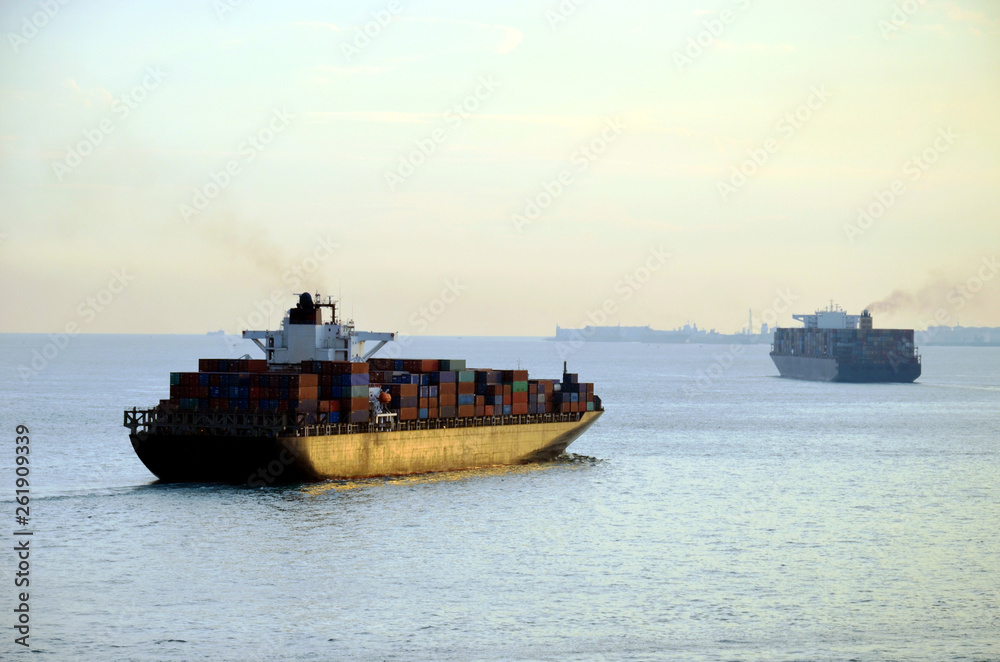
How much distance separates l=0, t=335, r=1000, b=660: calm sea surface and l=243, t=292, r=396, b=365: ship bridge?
33.1ft

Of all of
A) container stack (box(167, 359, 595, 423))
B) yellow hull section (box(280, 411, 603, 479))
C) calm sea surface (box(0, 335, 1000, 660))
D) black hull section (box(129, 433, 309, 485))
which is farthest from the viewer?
container stack (box(167, 359, 595, 423))

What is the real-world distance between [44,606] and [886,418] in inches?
3620

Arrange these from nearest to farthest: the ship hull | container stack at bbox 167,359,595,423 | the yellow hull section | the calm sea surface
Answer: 1. the calm sea surface
2. the ship hull
3. the yellow hull section
4. container stack at bbox 167,359,595,423

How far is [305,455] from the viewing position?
56.6m

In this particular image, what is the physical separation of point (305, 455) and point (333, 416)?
3.51 metres

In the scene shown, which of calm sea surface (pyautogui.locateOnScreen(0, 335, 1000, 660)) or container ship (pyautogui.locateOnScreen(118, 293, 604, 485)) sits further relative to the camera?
container ship (pyautogui.locateOnScreen(118, 293, 604, 485))

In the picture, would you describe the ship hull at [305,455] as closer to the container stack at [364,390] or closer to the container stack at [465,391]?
the container stack at [364,390]

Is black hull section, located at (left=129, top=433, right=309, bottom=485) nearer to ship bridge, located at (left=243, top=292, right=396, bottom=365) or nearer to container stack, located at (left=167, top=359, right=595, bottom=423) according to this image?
container stack, located at (left=167, top=359, right=595, bottom=423)

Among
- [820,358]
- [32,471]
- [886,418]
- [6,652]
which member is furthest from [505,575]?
[820,358]

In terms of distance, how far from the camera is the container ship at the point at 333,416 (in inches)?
2227

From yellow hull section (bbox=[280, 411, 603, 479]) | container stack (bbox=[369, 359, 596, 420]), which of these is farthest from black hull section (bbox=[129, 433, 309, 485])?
container stack (bbox=[369, 359, 596, 420])

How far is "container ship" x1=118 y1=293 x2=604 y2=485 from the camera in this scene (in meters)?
56.6

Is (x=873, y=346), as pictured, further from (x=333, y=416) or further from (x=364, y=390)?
(x=333, y=416)

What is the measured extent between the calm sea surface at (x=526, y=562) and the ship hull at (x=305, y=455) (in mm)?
1284
